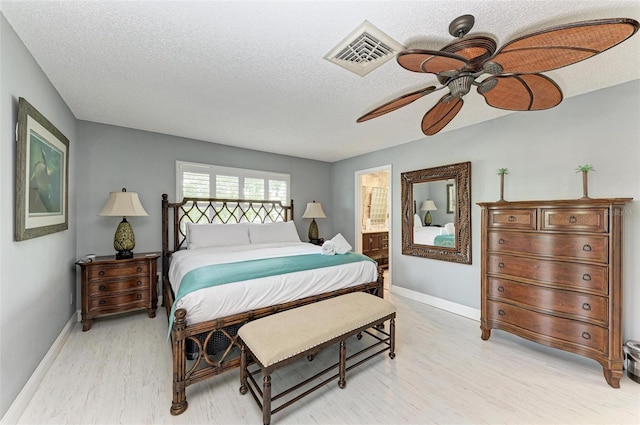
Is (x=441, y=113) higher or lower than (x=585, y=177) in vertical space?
higher

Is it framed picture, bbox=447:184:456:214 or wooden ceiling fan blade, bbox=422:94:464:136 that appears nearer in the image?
wooden ceiling fan blade, bbox=422:94:464:136

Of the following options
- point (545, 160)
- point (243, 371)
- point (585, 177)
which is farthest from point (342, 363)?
point (545, 160)

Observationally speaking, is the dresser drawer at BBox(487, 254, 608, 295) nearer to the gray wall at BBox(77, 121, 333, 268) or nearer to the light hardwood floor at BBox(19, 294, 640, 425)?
the light hardwood floor at BBox(19, 294, 640, 425)

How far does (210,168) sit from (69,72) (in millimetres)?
2182

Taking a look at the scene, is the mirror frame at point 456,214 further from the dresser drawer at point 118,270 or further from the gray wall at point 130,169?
the dresser drawer at point 118,270

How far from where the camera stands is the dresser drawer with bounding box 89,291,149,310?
120 inches

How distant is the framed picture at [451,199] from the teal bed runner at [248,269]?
1698 mm

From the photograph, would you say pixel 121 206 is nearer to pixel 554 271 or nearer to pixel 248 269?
pixel 248 269

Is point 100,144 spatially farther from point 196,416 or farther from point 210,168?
point 196,416

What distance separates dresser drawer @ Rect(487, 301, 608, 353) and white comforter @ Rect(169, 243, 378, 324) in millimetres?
1371

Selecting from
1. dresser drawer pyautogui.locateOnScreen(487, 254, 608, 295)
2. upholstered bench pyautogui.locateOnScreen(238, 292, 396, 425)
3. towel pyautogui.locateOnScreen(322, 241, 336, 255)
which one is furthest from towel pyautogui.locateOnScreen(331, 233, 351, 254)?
dresser drawer pyautogui.locateOnScreen(487, 254, 608, 295)

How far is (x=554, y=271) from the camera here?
7.93ft

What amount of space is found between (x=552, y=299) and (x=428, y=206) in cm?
190

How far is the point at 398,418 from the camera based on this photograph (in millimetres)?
1768
